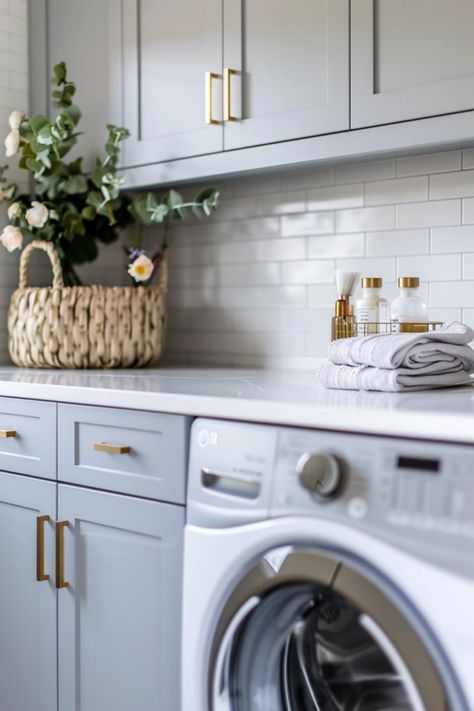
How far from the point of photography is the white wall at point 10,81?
2.71 meters

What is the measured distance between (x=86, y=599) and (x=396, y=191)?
1.23 m

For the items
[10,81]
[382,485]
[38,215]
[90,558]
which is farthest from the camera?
[10,81]

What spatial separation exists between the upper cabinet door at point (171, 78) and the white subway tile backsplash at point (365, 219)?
0.38m

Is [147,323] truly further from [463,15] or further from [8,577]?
[463,15]

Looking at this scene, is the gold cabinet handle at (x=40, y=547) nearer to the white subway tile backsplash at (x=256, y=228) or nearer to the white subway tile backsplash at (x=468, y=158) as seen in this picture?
the white subway tile backsplash at (x=256, y=228)

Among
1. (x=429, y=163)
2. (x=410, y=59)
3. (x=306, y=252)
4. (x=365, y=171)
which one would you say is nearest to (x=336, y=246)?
(x=306, y=252)

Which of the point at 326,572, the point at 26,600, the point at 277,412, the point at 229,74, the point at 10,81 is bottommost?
the point at 26,600

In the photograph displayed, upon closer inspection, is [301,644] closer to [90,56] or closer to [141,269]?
[141,269]

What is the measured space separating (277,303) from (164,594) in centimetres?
106

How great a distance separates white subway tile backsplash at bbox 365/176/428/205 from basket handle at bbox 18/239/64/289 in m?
0.86

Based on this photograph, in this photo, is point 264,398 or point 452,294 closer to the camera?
Answer: point 264,398

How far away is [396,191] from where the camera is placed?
2.27m

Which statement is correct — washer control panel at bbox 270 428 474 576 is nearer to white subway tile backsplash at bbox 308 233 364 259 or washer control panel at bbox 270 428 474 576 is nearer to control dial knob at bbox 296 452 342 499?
control dial knob at bbox 296 452 342 499

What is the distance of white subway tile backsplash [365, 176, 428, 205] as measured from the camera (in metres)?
2.22
